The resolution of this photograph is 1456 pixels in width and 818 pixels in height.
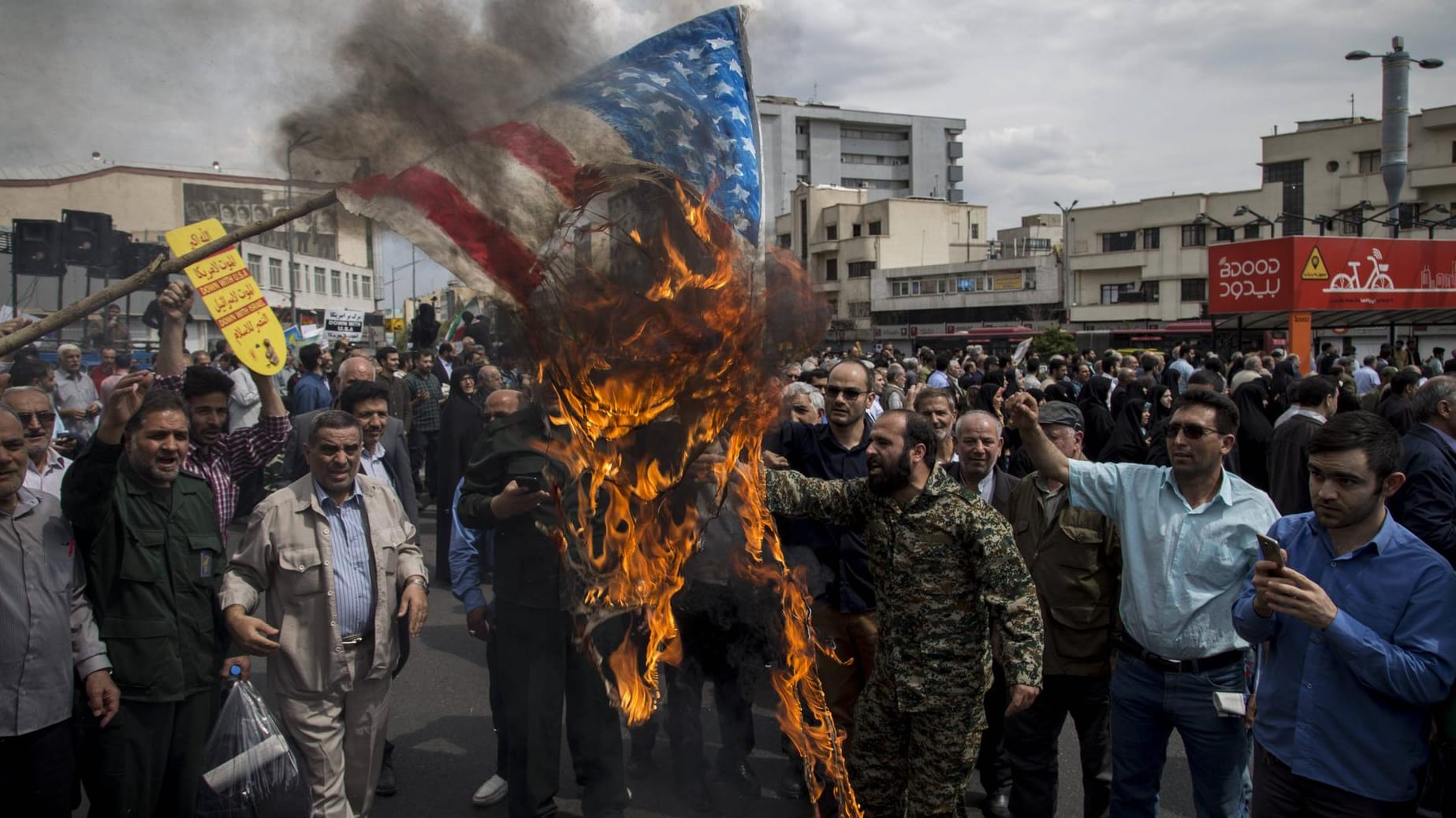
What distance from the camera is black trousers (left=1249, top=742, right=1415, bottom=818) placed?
2850 millimetres

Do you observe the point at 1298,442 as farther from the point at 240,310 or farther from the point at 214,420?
the point at 240,310

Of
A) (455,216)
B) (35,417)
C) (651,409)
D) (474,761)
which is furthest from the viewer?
(474,761)

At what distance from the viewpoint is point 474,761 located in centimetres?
513

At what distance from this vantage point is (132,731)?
3436 millimetres

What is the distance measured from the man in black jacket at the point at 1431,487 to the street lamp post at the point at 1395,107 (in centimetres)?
1853

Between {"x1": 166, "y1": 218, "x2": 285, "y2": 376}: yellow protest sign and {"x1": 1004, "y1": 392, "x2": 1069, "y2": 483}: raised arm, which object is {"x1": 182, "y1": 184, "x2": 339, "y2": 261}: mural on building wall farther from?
{"x1": 1004, "y1": 392, "x2": 1069, "y2": 483}: raised arm

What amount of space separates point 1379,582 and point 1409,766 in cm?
56

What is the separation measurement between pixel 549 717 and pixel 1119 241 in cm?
5279

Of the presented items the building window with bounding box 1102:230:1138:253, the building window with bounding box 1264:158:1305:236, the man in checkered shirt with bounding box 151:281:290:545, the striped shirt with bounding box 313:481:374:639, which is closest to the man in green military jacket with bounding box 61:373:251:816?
the man in checkered shirt with bounding box 151:281:290:545

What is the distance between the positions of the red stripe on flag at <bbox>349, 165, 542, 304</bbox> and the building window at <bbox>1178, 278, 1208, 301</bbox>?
165 feet

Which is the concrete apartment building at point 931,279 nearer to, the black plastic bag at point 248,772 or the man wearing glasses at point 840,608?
the man wearing glasses at point 840,608

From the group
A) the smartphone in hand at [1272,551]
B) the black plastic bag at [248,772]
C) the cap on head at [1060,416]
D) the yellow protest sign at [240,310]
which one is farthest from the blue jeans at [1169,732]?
the yellow protest sign at [240,310]

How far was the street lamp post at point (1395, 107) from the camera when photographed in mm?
19891

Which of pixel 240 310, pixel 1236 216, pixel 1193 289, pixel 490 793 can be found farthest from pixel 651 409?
pixel 1193 289
